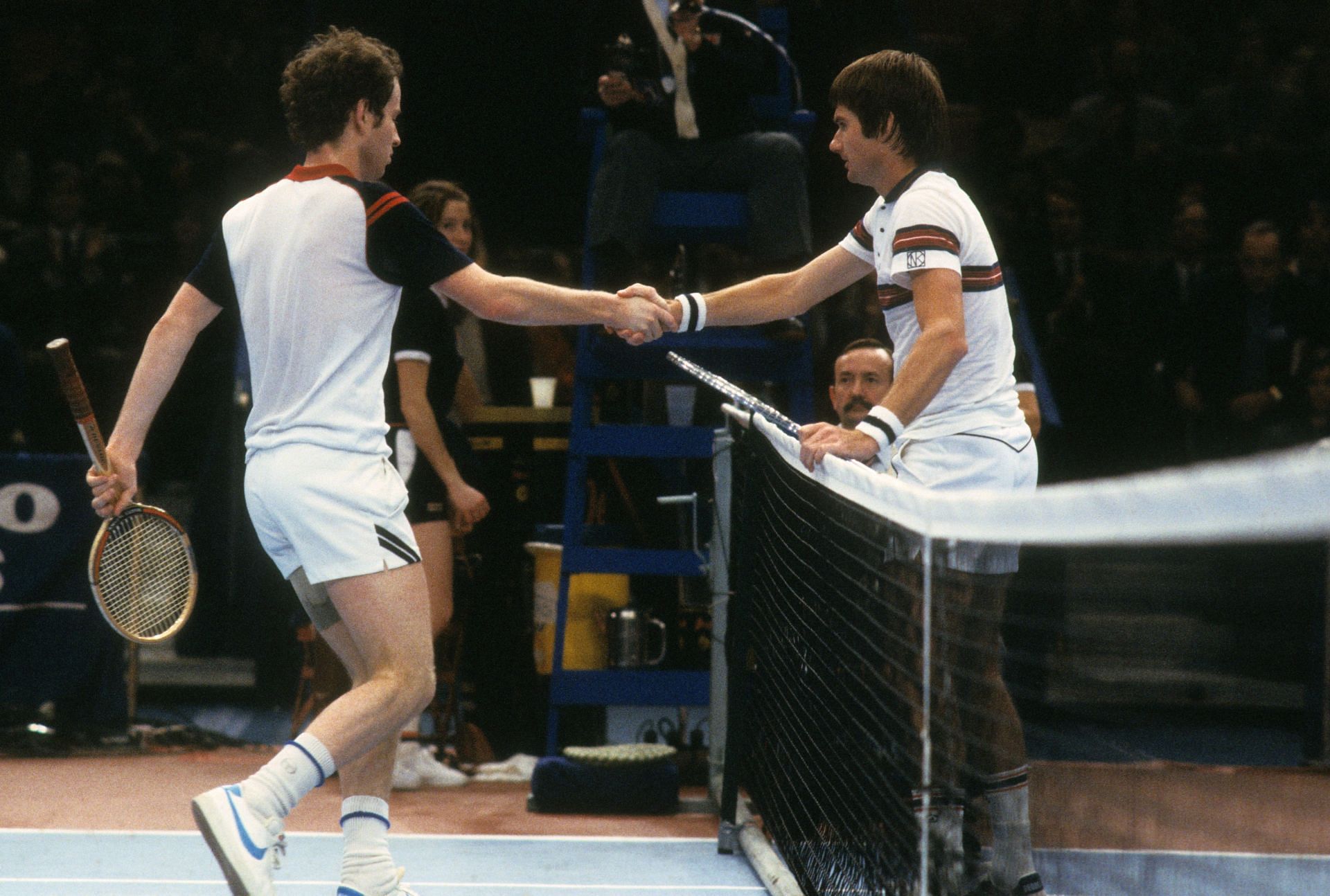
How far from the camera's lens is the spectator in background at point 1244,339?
7789mm

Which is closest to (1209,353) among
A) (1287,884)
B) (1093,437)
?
(1093,437)

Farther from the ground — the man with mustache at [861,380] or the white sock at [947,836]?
the man with mustache at [861,380]

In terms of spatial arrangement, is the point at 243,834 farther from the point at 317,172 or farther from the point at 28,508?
the point at 28,508

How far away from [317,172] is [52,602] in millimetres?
3949

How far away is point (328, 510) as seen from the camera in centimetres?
313

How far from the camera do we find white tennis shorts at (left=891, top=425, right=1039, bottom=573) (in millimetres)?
3557

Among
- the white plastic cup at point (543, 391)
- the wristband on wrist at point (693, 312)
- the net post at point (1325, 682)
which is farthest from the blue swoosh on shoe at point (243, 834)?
the net post at point (1325, 682)

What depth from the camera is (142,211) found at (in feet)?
30.4

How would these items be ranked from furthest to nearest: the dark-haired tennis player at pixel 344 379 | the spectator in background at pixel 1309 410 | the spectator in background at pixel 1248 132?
the spectator in background at pixel 1248 132
the spectator in background at pixel 1309 410
the dark-haired tennis player at pixel 344 379

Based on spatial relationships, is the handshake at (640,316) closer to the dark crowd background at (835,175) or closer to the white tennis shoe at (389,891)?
the white tennis shoe at (389,891)

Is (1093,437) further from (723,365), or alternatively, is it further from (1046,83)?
(1046,83)

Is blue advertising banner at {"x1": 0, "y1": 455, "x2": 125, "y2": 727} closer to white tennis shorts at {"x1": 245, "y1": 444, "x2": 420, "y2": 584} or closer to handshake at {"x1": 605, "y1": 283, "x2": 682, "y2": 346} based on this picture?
handshake at {"x1": 605, "y1": 283, "x2": 682, "y2": 346}

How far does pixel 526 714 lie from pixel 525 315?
132 inches

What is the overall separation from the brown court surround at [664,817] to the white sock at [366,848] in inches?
61.4
